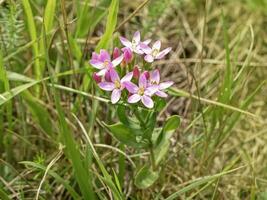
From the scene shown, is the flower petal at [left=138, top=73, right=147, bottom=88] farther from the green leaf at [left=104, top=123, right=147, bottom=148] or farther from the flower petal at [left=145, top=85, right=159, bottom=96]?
the green leaf at [left=104, top=123, right=147, bottom=148]

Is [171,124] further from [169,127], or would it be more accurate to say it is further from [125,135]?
[125,135]

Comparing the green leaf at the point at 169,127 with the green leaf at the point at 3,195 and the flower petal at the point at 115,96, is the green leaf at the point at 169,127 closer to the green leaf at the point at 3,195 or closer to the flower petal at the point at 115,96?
the flower petal at the point at 115,96

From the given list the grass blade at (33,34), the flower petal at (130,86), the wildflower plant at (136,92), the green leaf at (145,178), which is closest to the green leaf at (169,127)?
the wildflower plant at (136,92)

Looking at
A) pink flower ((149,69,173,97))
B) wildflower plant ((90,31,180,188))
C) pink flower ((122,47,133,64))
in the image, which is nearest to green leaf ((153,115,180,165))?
wildflower plant ((90,31,180,188))

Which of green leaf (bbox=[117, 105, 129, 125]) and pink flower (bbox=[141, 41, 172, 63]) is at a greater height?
pink flower (bbox=[141, 41, 172, 63])

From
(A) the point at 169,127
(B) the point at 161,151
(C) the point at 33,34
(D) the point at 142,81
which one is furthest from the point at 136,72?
(C) the point at 33,34

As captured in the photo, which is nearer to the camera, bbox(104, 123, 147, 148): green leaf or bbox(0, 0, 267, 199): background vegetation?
bbox(104, 123, 147, 148): green leaf

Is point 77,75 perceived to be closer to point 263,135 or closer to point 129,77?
point 129,77
